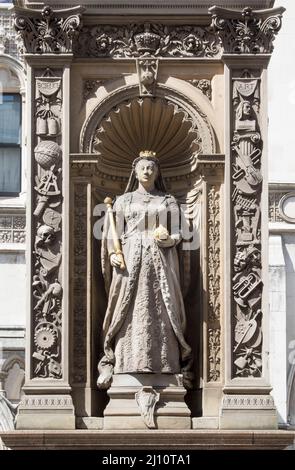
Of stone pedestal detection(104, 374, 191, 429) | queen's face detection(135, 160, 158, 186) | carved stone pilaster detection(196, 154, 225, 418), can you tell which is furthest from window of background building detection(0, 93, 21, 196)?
stone pedestal detection(104, 374, 191, 429)

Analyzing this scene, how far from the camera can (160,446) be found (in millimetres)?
24422

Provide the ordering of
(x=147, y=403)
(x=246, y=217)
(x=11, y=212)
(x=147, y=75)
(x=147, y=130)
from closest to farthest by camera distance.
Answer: (x=147, y=403), (x=246, y=217), (x=147, y=75), (x=147, y=130), (x=11, y=212)

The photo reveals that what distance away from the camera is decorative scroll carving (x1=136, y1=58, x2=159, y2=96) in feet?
83.5

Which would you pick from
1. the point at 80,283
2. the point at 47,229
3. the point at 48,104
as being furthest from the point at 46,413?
the point at 48,104

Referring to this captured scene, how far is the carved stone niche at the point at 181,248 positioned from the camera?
25.0 meters

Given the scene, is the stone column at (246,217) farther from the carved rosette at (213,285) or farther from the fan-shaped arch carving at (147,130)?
the fan-shaped arch carving at (147,130)

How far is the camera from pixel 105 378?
2492 centimetres

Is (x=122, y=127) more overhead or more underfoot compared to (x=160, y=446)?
more overhead

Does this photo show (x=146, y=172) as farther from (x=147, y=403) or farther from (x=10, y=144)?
(x=10, y=144)

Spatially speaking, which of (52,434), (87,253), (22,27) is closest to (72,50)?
(22,27)

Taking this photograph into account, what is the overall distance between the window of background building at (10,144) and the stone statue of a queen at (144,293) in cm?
1509

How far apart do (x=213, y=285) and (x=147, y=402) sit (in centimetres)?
153

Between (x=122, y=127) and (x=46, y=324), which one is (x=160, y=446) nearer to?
(x=46, y=324)

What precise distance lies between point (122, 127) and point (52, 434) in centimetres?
355
